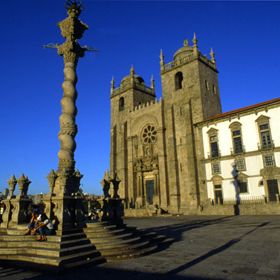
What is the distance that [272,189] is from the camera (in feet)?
90.2

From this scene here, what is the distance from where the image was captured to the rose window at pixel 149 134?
4000cm

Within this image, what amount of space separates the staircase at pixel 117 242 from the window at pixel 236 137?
21.4m

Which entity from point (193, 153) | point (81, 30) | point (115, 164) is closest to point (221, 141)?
point (193, 153)

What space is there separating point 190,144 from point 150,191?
10.0 m

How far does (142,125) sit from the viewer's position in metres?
41.5

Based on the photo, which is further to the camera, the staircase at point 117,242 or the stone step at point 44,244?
the staircase at point 117,242

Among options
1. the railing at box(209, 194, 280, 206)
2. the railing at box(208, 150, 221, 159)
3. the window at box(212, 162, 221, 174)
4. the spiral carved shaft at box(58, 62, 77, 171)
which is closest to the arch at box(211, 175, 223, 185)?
the window at box(212, 162, 221, 174)

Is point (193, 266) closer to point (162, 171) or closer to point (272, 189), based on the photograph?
point (272, 189)

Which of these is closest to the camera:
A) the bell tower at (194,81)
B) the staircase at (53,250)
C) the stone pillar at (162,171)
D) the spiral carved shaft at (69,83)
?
the staircase at (53,250)

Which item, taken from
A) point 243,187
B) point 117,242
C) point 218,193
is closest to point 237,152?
point 243,187

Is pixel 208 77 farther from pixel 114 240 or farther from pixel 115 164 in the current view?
pixel 114 240

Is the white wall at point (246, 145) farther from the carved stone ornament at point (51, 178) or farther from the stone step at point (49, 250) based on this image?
the stone step at point (49, 250)

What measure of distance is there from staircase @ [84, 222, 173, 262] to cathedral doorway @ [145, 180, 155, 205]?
26.2m

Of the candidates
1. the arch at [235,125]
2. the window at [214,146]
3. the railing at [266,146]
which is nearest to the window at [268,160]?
the railing at [266,146]
